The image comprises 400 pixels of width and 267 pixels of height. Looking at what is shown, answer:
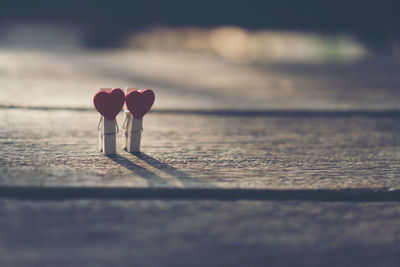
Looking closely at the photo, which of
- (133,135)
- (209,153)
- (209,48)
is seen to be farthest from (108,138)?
(209,48)

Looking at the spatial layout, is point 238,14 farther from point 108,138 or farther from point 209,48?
point 108,138

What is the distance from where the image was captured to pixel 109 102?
50 cm

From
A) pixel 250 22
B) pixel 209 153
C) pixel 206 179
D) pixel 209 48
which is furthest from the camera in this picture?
pixel 209 48

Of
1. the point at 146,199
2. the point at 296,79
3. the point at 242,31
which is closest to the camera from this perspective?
the point at 146,199

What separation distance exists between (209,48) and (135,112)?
2.87 m

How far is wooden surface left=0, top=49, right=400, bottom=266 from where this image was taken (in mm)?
292

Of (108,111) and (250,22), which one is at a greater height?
(250,22)

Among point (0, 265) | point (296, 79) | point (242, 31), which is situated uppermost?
point (242, 31)

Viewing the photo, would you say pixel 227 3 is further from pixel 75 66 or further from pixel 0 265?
pixel 0 265

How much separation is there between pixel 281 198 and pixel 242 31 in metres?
2.82

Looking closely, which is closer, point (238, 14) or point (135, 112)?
point (135, 112)

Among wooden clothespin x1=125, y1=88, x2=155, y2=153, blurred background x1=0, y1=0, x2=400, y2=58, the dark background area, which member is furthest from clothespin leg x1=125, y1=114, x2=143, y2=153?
the dark background area

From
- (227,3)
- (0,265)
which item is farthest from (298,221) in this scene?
(227,3)

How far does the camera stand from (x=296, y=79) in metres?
1.47
